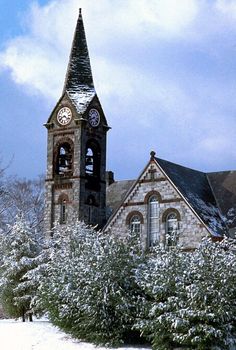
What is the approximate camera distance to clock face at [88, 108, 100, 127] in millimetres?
50906

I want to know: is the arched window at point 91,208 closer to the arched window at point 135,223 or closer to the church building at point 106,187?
the church building at point 106,187

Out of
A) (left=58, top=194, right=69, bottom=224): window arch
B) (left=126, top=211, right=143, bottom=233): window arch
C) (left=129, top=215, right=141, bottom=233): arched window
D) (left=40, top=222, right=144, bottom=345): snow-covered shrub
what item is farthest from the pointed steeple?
(left=40, top=222, right=144, bottom=345): snow-covered shrub

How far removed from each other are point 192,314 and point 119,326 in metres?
3.49

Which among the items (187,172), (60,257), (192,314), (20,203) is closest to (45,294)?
(60,257)

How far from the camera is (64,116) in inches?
2007

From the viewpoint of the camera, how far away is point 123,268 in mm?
26828

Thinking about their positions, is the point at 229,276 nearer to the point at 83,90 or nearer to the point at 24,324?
the point at 24,324

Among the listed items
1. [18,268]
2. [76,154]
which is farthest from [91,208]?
[18,268]

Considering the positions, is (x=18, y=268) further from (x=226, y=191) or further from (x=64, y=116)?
(x=64, y=116)

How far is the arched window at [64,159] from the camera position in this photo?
166ft

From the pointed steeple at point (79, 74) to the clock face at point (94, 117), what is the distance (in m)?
0.79

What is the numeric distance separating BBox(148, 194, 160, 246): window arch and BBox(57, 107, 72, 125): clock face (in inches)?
463

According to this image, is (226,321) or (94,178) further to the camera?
(94,178)

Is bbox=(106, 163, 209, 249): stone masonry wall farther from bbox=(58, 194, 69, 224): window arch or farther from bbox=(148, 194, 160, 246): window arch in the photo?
bbox=(58, 194, 69, 224): window arch
